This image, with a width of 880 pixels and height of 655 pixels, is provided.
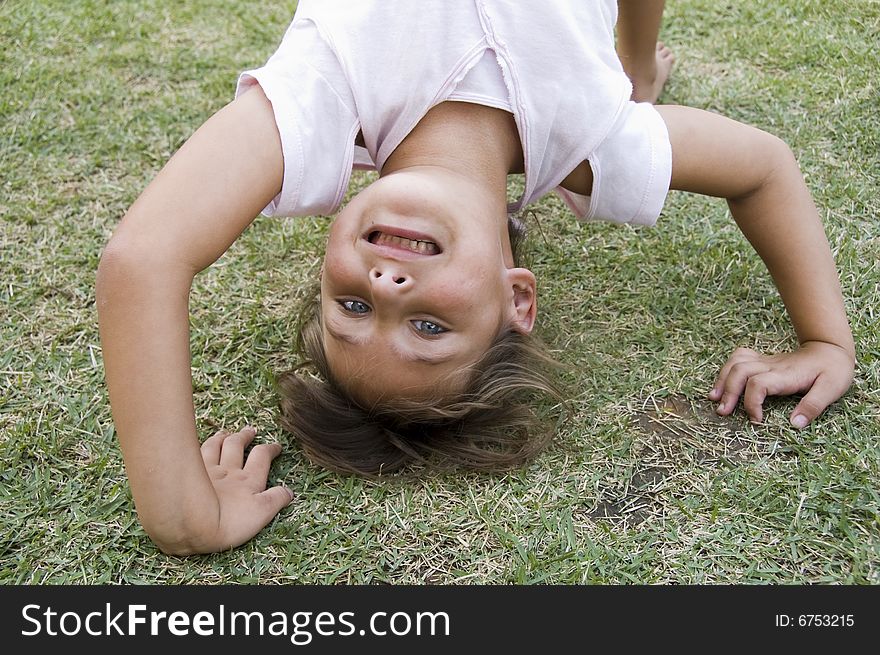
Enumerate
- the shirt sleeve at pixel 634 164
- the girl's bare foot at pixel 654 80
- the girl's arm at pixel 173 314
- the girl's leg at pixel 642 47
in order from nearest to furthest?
1. the girl's arm at pixel 173 314
2. the shirt sleeve at pixel 634 164
3. the girl's leg at pixel 642 47
4. the girl's bare foot at pixel 654 80

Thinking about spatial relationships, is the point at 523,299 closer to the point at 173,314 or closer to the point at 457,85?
the point at 457,85

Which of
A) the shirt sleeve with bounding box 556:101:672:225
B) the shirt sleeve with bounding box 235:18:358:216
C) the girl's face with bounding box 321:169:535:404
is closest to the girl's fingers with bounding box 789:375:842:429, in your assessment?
the shirt sleeve with bounding box 556:101:672:225

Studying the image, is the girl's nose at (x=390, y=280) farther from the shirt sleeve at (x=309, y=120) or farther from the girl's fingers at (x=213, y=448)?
the girl's fingers at (x=213, y=448)

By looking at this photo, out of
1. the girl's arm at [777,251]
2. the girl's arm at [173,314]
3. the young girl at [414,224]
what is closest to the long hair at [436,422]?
the young girl at [414,224]

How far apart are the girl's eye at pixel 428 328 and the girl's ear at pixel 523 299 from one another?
8.7 inches

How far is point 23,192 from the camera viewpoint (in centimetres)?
277

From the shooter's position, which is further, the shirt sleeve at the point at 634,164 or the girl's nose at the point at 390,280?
the shirt sleeve at the point at 634,164

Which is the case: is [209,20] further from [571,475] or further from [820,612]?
[820,612]

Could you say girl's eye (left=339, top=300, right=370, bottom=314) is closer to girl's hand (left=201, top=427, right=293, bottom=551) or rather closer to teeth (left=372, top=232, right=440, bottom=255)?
teeth (left=372, top=232, right=440, bottom=255)

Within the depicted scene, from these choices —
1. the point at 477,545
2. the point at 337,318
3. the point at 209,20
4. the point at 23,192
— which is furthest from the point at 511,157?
the point at 209,20

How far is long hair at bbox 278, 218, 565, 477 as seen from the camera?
6.28ft

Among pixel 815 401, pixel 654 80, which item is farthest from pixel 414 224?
pixel 654 80

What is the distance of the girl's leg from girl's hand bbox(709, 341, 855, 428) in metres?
1.18

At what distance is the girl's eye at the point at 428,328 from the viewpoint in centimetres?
179
